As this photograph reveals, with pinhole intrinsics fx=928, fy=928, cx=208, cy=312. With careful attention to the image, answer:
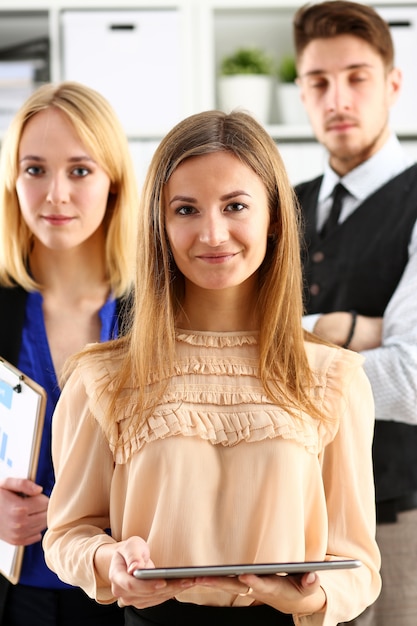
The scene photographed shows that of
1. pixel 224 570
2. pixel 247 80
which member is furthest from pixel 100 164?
pixel 247 80

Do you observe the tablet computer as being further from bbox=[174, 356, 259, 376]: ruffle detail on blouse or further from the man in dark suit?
the man in dark suit

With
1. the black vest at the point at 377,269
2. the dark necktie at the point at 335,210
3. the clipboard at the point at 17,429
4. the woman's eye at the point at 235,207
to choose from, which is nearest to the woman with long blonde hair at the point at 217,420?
the woman's eye at the point at 235,207

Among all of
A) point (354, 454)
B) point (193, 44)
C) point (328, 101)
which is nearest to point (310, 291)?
point (328, 101)

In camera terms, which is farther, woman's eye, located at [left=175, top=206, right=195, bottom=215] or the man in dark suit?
the man in dark suit

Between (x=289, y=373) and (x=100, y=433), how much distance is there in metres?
0.28

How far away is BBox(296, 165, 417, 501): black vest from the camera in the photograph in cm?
188

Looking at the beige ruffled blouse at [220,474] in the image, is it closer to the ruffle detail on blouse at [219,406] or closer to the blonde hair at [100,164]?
the ruffle detail on blouse at [219,406]

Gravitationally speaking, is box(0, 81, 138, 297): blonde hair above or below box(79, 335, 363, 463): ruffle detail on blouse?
above

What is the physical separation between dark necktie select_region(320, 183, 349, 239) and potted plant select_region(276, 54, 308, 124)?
Result: 0.90 meters

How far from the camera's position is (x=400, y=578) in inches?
74.7

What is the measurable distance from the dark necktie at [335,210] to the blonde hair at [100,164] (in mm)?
450

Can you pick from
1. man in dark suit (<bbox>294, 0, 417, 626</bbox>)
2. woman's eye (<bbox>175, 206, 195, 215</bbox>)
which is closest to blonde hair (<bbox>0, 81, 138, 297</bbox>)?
man in dark suit (<bbox>294, 0, 417, 626</bbox>)

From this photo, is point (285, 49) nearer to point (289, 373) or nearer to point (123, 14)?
point (123, 14)

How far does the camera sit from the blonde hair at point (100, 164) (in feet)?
5.76
